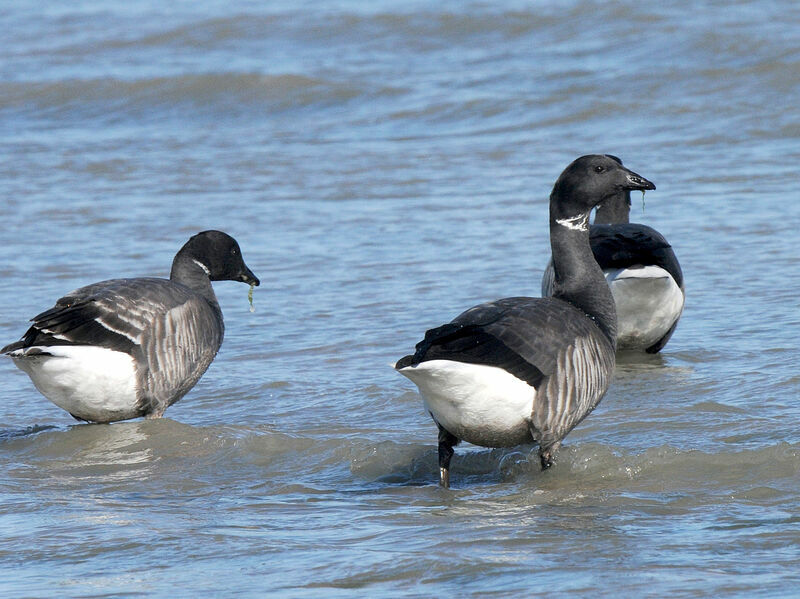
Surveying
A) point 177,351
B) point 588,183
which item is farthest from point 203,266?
point 588,183

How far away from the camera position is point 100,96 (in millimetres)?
18359

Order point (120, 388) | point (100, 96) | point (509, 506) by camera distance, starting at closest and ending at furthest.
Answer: point (509, 506)
point (120, 388)
point (100, 96)

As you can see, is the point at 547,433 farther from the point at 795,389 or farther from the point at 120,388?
the point at 120,388

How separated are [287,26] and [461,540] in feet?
59.5

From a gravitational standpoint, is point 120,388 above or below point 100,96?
below

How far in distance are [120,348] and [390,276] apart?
11.2ft

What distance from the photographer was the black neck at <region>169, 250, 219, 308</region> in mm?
7562

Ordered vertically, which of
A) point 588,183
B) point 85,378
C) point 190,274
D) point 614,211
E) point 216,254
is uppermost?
point 588,183

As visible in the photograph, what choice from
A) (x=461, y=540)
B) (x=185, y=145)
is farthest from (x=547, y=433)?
(x=185, y=145)

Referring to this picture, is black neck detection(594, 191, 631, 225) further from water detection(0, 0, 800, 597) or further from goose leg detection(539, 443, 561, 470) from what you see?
goose leg detection(539, 443, 561, 470)

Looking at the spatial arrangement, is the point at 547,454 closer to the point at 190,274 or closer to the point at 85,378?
the point at 85,378

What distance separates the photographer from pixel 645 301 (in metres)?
7.69

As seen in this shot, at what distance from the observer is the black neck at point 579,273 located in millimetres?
6082

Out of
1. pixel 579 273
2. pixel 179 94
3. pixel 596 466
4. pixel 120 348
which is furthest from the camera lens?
pixel 179 94
